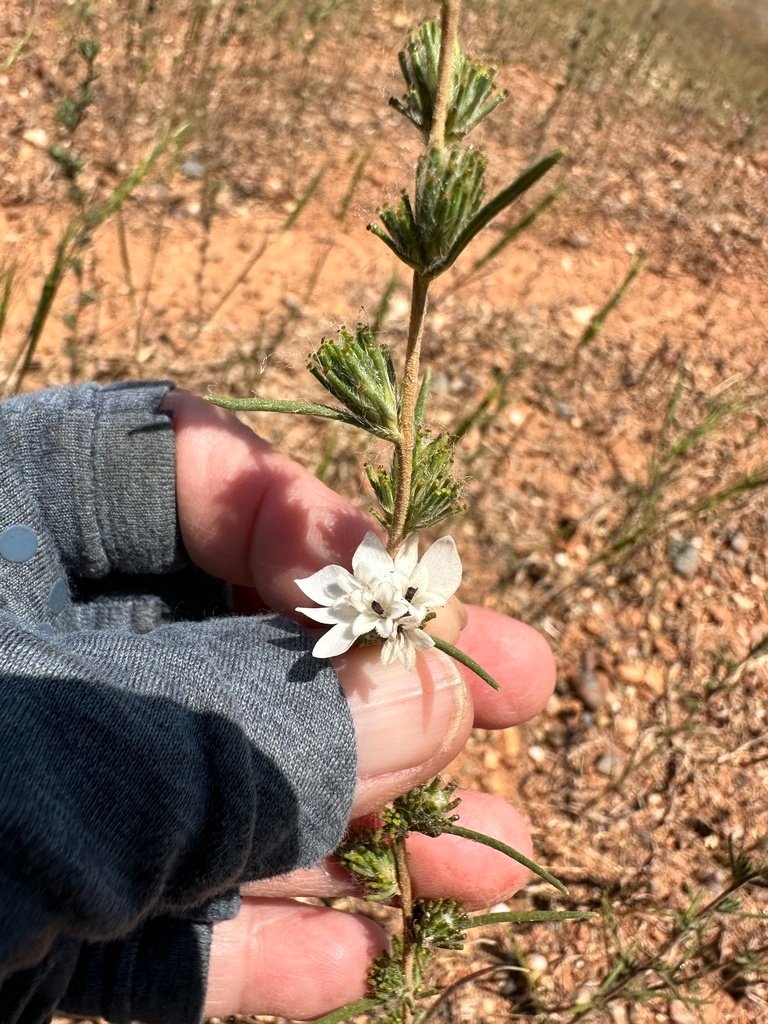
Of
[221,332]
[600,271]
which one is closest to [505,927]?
[221,332]

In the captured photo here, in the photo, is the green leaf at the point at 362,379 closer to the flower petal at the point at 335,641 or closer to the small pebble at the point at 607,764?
the flower petal at the point at 335,641

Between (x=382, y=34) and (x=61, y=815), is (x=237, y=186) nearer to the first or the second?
(x=382, y=34)

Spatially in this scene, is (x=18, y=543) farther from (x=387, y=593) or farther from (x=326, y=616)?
(x=387, y=593)

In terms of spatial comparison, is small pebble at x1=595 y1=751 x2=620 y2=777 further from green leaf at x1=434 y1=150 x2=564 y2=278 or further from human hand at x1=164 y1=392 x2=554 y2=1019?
green leaf at x1=434 y1=150 x2=564 y2=278

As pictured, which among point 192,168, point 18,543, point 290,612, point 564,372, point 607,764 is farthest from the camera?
point 192,168

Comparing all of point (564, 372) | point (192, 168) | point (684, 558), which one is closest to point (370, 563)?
point (684, 558)
